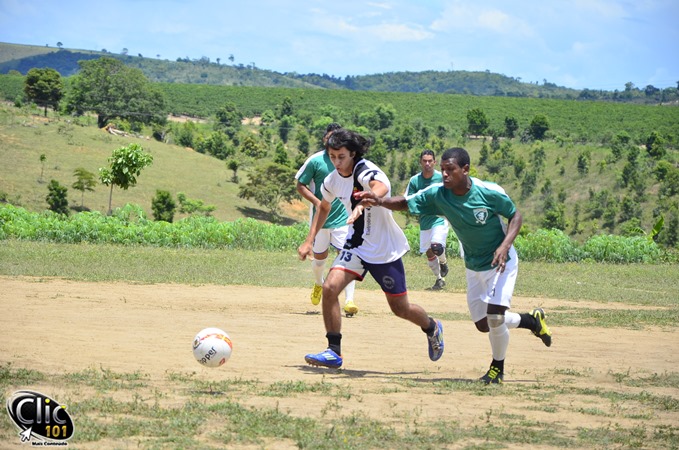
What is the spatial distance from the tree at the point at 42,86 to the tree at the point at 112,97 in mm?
2618

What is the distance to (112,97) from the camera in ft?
341

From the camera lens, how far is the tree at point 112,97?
4070 inches

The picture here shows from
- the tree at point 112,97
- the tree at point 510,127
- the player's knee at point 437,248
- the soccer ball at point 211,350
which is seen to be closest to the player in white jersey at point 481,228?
the soccer ball at point 211,350

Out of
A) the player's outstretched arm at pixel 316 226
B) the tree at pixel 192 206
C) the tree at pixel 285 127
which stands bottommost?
the tree at pixel 192 206

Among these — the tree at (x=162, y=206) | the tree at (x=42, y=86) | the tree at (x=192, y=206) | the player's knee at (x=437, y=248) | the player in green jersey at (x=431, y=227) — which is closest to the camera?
the player in green jersey at (x=431, y=227)

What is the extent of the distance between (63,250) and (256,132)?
4107 inches

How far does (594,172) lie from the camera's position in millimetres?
89750

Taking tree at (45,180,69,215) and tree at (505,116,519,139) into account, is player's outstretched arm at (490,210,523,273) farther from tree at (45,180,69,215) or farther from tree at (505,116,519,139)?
tree at (505,116,519,139)

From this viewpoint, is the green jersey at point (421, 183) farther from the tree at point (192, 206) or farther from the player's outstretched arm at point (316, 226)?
the tree at point (192, 206)

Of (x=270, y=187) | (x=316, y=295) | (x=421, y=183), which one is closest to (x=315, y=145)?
(x=270, y=187)

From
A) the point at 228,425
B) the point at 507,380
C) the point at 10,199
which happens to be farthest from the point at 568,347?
the point at 10,199

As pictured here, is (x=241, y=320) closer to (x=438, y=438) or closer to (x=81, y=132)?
(x=438, y=438)

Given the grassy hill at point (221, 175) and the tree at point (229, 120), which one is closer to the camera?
the grassy hill at point (221, 175)

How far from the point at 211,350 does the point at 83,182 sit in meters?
59.5
